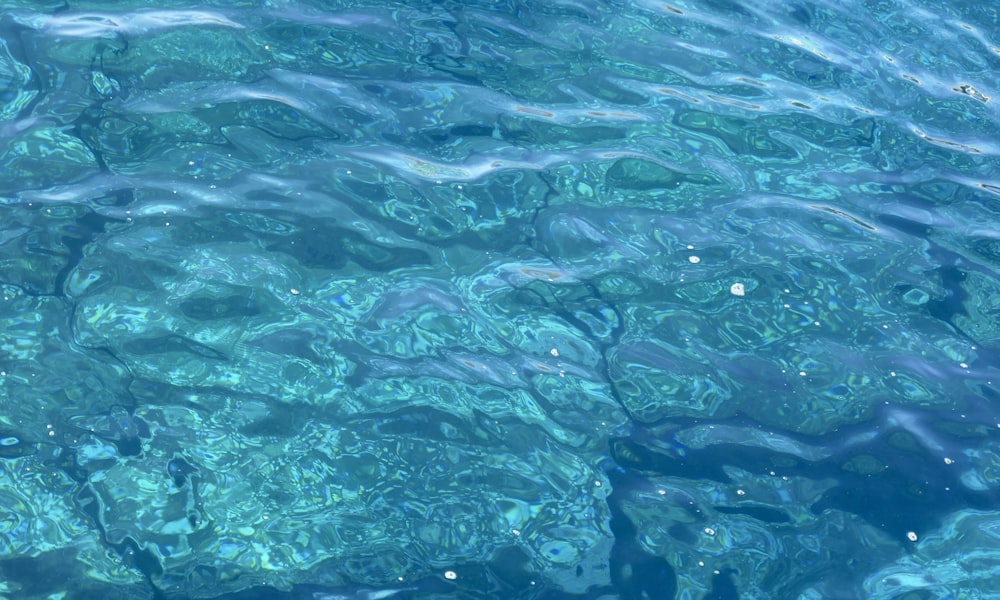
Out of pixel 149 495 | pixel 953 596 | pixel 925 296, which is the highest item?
pixel 925 296

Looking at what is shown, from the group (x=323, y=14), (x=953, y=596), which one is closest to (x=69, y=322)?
(x=323, y=14)

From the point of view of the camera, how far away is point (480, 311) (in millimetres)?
4328

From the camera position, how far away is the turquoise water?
11.4ft

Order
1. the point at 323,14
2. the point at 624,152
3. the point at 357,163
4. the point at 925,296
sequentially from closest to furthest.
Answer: the point at 925,296
the point at 357,163
the point at 624,152
the point at 323,14

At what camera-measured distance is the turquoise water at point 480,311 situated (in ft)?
11.4

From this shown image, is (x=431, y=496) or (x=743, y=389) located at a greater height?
(x=743, y=389)

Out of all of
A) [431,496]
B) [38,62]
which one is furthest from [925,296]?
[38,62]

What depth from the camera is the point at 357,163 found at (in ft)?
16.4

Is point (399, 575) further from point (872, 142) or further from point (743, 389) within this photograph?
point (872, 142)

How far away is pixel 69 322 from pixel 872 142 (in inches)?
183

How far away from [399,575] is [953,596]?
2107 millimetres

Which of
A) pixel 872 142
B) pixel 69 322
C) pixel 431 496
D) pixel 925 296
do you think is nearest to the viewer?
pixel 431 496

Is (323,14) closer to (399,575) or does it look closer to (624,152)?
(624,152)

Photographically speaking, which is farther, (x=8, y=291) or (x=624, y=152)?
(x=624, y=152)
